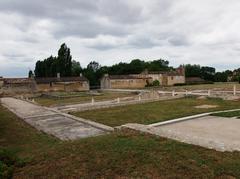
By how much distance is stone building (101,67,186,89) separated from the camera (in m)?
57.5

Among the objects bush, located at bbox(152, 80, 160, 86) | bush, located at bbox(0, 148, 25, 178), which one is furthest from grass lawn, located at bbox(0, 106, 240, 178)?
bush, located at bbox(152, 80, 160, 86)

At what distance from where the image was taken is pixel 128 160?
6.05m

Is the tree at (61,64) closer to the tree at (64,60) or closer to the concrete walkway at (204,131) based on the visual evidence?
the tree at (64,60)

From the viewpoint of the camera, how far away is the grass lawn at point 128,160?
5.33 meters

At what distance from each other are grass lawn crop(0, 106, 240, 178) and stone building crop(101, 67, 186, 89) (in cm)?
4903

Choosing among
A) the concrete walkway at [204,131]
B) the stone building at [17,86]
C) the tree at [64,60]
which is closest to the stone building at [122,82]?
the tree at [64,60]

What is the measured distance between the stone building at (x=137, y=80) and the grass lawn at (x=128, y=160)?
161 ft

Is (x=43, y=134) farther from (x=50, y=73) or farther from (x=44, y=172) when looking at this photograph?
(x=50, y=73)

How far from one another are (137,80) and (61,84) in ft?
59.4

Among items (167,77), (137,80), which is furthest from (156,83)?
(167,77)

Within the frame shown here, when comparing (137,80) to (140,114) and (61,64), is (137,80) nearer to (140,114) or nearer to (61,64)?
(61,64)

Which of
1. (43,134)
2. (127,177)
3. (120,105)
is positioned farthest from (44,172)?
(120,105)

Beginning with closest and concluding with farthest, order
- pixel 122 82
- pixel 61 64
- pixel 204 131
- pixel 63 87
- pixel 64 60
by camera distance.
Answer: pixel 204 131, pixel 63 87, pixel 122 82, pixel 64 60, pixel 61 64

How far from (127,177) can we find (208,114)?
1036 centimetres
